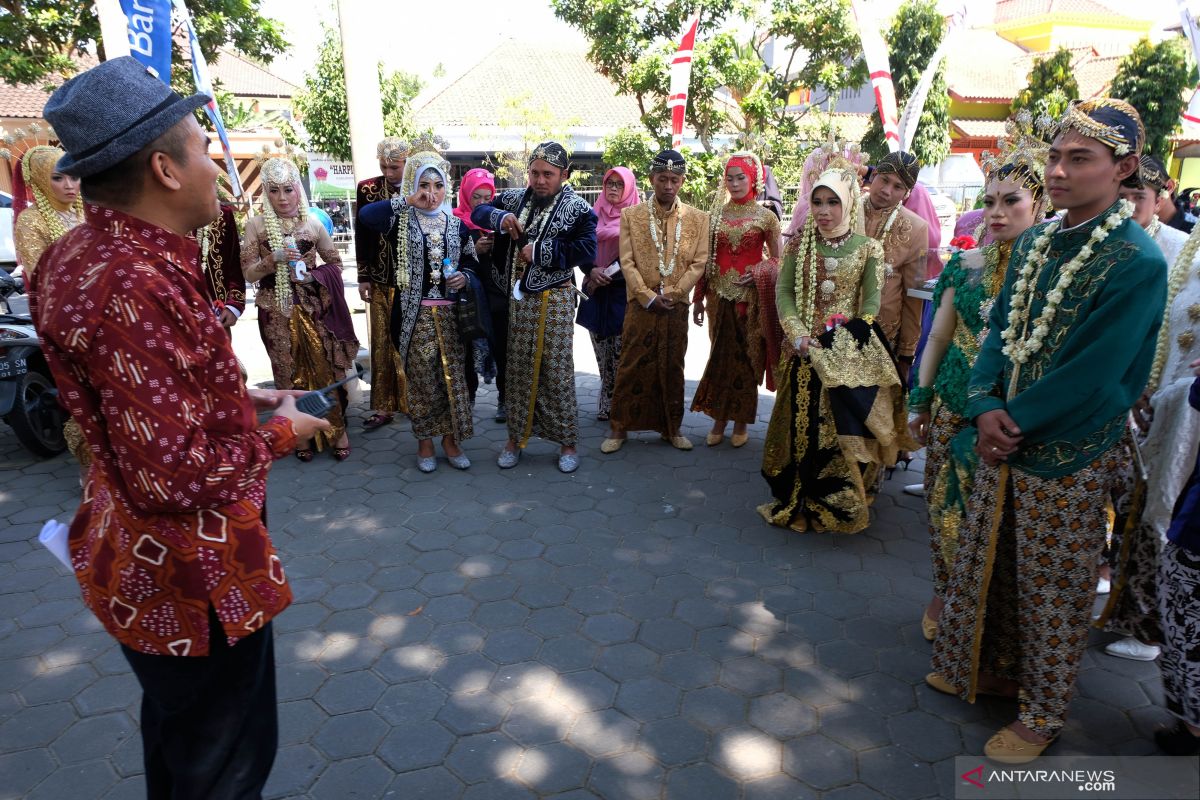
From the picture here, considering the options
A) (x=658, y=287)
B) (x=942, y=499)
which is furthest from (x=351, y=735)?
(x=658, y=287)

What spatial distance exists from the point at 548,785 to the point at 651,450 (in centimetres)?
320

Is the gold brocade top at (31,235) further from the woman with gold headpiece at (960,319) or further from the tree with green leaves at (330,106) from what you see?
the tree with green leaves at (330,106)

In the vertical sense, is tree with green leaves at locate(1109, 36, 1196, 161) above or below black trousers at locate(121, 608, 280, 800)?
above

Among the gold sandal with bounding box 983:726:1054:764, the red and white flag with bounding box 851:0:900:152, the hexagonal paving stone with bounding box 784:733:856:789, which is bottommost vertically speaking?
the hexagonal paving stone with bounding box 784:733:856:789

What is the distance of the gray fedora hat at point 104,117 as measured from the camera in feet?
4.58

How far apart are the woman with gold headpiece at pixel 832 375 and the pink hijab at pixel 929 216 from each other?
1183 millimetres

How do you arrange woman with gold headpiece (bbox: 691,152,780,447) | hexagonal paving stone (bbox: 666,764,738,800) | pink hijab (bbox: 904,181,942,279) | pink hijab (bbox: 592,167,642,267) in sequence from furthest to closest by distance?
pink hijab (bbox: 592,167,642,267)
woman with gold headpiece (bbox: 691,152,780,447)
pink hijab (bbox: 904,181,942,279)
hexagonal paving stone (bbox: 666,764,738,800)

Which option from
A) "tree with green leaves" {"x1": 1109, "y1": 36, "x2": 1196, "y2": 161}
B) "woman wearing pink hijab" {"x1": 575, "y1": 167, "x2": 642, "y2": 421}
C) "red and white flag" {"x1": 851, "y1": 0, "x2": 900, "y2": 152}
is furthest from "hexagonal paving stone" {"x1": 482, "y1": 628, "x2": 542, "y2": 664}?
"tree with green leaves" {"x1": 1109, "y1": 36, "x2": 1196, "y2": 161}

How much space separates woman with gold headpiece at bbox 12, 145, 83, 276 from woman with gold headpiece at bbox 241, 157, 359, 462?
0.99 m

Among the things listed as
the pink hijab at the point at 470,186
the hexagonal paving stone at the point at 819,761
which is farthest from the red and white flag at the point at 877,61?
the hexagonal paving stone at the point at 819,761

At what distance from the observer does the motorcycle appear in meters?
5.07

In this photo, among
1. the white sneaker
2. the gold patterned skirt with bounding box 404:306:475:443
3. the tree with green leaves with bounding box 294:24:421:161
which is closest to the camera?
the white sneaker

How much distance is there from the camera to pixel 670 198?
5074 millimetres

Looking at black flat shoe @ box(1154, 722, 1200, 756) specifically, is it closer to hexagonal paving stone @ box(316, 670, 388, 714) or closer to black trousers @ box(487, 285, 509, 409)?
hexagonal paving stone @ box(316, 670, 388, 714)
